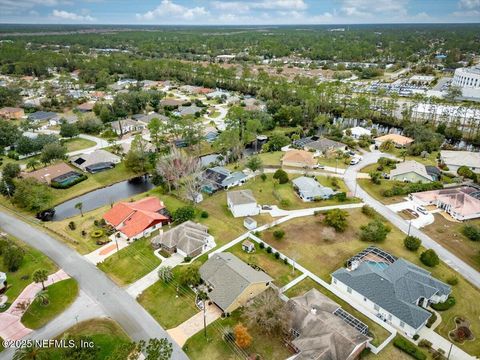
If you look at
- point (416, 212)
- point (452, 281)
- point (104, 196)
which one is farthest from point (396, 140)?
point (104, 196)

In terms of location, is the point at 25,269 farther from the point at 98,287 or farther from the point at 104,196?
the point at 104,196

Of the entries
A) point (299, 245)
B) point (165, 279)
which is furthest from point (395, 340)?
point (165, 279)

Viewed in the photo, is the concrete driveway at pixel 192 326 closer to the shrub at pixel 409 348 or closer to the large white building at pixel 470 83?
the shrub at pixel 409 348

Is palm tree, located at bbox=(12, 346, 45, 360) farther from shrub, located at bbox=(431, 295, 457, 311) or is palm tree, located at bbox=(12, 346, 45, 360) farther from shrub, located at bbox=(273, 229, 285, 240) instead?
shrub, located at bbox=(431, 295, 457, 311)

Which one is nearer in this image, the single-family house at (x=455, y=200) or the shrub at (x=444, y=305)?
the shrub at (x=444, y=305)

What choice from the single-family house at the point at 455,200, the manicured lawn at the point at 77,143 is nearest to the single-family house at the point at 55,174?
the manicured lawn at the point at 77,143

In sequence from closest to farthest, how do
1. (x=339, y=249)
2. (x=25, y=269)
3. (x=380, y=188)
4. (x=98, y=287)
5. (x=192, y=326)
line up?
1. (x=192, y=326)
2. (x=98, y=287)
3. (x=25, y=269)
4. (x=339, y=249)
5. (x=380, y=188)

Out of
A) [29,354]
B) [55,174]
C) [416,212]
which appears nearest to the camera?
[29,354]
